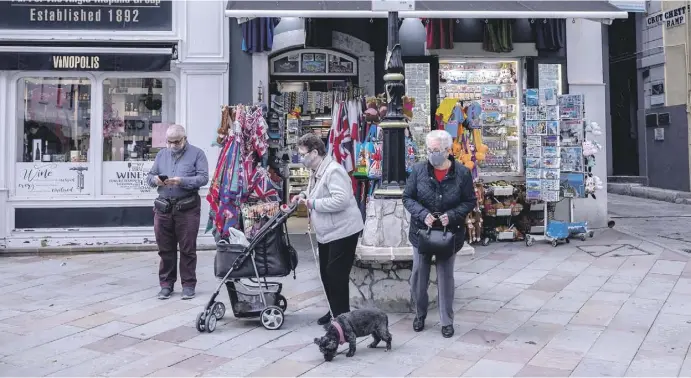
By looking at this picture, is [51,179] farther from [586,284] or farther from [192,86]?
[586,284]

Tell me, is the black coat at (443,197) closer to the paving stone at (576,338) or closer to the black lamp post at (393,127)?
the black lamp post at (393,127)

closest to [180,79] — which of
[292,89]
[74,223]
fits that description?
[292,89]

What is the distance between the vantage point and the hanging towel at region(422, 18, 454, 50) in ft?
32.9

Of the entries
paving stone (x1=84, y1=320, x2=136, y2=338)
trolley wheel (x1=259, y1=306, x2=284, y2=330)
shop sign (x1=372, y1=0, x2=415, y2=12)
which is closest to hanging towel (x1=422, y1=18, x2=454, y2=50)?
shop sign (x1=372, y1=0, x2=415, y2=12)

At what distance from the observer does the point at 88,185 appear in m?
9.53

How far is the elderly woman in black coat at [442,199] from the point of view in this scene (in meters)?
4.93

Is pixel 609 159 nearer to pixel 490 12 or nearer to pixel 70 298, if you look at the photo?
pixel 490 12

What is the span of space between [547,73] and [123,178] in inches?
282

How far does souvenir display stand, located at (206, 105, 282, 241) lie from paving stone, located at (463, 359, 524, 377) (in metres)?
4.24

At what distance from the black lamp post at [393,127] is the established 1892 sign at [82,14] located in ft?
16.3

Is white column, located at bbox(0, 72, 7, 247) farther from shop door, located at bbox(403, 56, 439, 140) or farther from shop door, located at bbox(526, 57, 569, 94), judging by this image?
shop door, located at bbox(526, 57, 569, 94)

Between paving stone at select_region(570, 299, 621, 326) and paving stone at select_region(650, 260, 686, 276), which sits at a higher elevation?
paving stone at select_region(650, 260, 686, 276)

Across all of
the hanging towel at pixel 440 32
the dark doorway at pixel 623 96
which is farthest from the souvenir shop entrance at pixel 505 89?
the dark doorway at pixel 623 96

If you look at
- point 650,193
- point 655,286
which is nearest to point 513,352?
point 655,286
